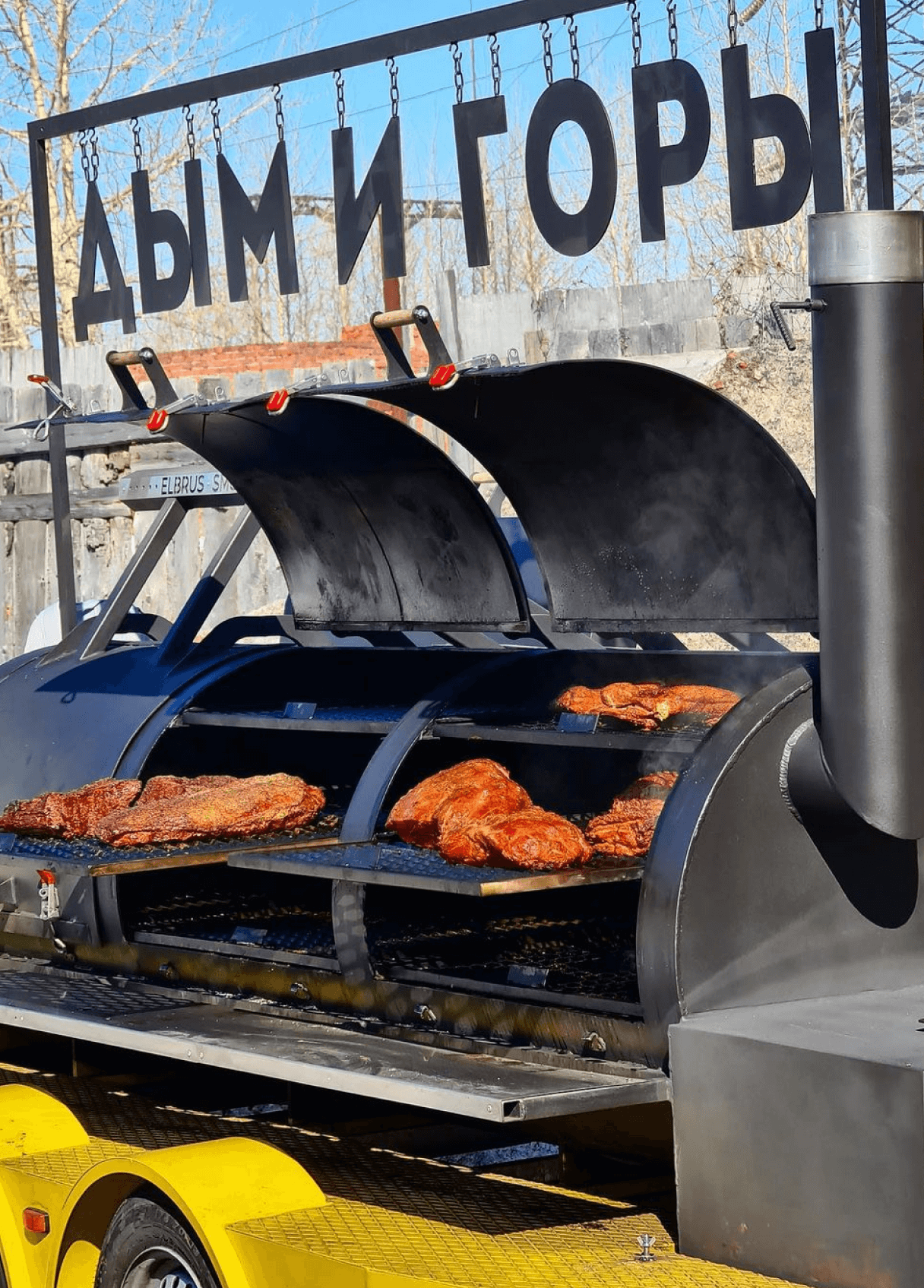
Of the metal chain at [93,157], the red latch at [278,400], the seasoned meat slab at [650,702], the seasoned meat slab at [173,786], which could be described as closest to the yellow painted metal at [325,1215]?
the seasoned meat slab at [173,786]

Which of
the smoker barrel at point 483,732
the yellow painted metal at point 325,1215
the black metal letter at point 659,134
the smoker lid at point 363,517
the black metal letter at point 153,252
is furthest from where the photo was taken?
the black metal letter at point 153,252

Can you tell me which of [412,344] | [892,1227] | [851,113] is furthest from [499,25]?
[412,344]

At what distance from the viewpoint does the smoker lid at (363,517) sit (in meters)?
4.98

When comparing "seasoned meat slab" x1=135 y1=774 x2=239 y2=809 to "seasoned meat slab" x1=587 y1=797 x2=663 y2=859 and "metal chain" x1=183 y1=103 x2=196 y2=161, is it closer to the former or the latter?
"seasoned meat slab" x1=587 y1=797 x2=663 y2=859

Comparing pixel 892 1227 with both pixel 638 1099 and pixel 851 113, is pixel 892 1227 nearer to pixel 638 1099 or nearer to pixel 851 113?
pixel 638 1099

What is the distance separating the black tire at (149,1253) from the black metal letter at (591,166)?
8.80 feet

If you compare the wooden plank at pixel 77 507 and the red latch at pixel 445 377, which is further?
the wooden plank at pixel 77 507

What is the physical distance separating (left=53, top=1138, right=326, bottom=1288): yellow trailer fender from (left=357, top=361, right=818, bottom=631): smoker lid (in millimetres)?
1596

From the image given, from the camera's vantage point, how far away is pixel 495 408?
4.41 meters

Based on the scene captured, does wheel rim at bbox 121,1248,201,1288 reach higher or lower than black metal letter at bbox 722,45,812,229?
lower

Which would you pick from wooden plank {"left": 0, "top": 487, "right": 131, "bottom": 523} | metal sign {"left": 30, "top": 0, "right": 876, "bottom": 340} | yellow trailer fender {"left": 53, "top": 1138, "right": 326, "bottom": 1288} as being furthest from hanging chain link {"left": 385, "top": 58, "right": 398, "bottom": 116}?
wooden plank {"left": 0, "top": 487, "right": 131, "bottom": 523}

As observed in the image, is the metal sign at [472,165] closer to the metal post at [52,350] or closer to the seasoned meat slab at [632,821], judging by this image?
the metal post at [52,350]

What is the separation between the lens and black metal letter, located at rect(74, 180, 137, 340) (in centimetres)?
614

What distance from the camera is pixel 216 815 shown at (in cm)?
486
